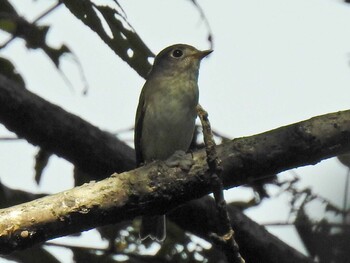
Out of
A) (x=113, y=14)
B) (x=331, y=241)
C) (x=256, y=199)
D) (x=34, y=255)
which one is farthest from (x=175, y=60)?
(x=331, y=241)

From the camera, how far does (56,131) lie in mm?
5457

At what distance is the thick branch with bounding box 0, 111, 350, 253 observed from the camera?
3576 millimetres

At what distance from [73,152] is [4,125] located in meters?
0.43

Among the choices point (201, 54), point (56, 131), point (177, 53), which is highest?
point (177, 53)

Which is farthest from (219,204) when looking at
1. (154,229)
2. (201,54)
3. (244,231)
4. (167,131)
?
(201,54)

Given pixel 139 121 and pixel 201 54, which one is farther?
pixel 201 54

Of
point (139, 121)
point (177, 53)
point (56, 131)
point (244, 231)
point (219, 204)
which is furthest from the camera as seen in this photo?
point (177, 53)

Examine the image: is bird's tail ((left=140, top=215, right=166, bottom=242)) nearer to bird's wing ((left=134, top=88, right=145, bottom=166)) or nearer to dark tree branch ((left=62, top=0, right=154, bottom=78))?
bird's wing ((left=134, top=88, right=145, bottom=166))

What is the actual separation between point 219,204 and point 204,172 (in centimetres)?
68

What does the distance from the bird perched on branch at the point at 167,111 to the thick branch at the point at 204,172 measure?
217 cm

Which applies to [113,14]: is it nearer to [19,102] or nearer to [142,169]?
[142,169]

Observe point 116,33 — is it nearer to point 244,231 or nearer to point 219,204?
point 219,204

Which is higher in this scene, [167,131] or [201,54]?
[201,54]

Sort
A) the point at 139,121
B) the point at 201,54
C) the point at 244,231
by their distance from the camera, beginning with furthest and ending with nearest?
the point at 201,54 < the point at 139,121 < the point at 244,231
